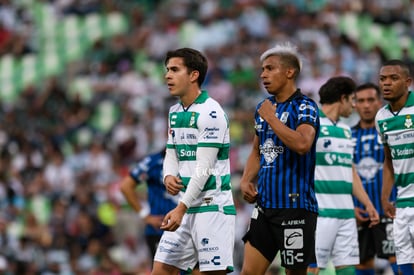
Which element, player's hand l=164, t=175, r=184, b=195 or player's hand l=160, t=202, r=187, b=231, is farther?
player's hand l=164, t=175, r=184, b=195

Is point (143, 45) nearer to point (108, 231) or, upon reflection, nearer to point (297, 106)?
point (108, 231)

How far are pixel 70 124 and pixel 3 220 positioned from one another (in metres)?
4.06

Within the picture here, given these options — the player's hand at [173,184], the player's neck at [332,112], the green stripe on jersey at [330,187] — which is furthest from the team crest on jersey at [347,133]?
the player's hand at [173,184]

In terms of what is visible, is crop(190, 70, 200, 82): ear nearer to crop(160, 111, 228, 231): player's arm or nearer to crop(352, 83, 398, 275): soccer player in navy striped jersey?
crop(160, 111, 228, 231): player's arm

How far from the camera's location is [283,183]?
9.24 m

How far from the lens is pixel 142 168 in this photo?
13.1 metres

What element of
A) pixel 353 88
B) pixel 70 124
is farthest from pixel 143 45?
pixel 353 88

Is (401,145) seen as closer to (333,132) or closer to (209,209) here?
(333,132)

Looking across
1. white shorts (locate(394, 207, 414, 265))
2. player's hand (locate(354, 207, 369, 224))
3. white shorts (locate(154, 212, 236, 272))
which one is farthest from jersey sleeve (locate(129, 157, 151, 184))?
white shorts (locate(394, 207, 414, 265))

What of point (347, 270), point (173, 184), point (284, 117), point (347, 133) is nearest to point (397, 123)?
point (347, 133)

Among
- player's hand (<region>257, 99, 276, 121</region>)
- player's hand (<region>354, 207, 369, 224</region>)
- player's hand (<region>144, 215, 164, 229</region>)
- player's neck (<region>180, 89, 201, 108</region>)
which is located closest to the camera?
player's hand (<region>257, 99, 276, 121</region>)

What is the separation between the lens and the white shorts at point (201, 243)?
9219mm

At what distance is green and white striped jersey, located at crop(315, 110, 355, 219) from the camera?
11383 mm

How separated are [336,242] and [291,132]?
295 centimetres
